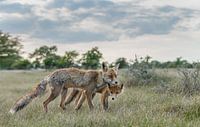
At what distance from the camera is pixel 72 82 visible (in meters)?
13.0

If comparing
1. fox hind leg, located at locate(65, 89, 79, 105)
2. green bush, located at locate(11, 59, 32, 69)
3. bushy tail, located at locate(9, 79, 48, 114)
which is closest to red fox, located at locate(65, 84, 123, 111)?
fox hind leg, located at locate(65, 89, 79, 105)

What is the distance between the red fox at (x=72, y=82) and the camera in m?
12.9

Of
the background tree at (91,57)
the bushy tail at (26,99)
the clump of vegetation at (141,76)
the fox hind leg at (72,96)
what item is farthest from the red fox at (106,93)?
the background tree at (91,57)

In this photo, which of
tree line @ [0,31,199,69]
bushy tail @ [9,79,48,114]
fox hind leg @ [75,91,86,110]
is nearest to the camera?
bushy tail @ [9,79,48,114]

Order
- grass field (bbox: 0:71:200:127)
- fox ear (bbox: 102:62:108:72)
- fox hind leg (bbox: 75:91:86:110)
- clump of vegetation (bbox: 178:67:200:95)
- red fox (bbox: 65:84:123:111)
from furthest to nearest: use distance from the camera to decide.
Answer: clump of vegetation (bbox: 178:67:200:95) < fox ear (bbox: 102:62:108:72) < fox hind leg (bbox: 75:91:86:110) < red fox (bbox: 65:84:123:111) < grass field (bbox: 0:71:200:127)

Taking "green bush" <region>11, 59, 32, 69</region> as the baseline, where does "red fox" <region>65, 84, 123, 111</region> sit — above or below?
below

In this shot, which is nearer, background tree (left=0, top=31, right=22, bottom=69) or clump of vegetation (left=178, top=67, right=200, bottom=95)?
clump of vegetation (left=178, top=67, right=200, bottom=95)

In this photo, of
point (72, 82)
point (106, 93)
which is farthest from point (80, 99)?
point (106, 93)

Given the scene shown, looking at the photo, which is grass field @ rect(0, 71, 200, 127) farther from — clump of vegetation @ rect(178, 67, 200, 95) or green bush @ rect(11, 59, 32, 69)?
green bush @ rect(11, 59, 32, 69)

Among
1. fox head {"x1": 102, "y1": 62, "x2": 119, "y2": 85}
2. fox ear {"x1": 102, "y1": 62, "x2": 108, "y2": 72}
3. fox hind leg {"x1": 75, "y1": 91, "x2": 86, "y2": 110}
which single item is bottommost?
fox hind leg {"x1": 75, "y1": 91, "x2": 86, "y2": 110}

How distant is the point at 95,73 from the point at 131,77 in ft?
25.9

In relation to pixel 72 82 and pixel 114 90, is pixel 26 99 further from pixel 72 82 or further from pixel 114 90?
pixel 114 90

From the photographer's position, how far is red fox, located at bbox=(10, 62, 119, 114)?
12906 mm

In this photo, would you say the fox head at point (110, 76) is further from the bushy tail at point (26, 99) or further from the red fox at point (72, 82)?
the bushy tail at point (26, 99)
